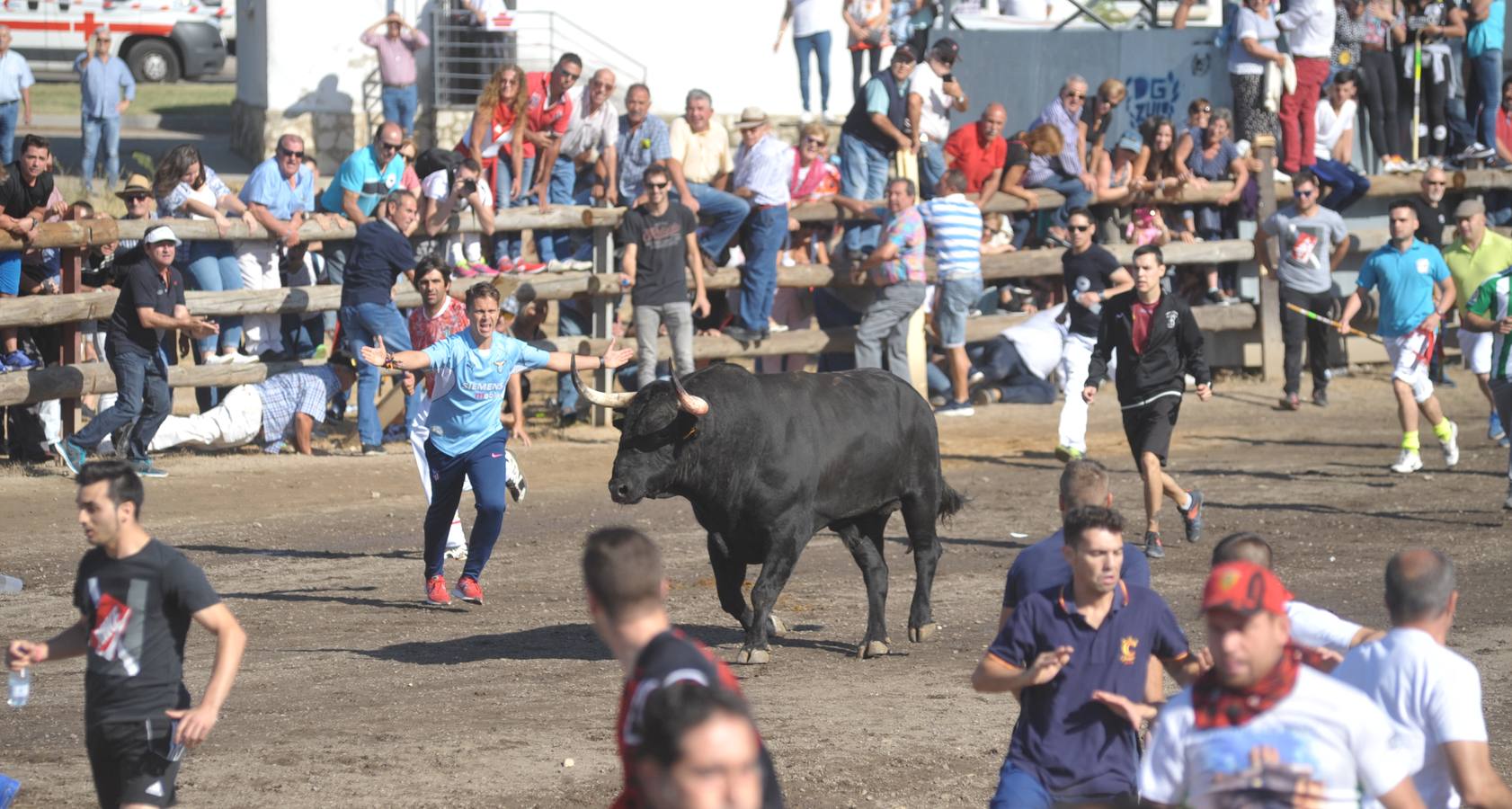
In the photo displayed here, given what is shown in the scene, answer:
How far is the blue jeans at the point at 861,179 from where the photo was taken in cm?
1714

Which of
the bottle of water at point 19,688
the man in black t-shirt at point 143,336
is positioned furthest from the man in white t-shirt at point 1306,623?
the man in black t-shirt at point 143,336

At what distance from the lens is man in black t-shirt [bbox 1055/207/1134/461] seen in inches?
580

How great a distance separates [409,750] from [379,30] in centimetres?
1493

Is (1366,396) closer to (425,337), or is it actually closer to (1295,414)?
(1295,414)

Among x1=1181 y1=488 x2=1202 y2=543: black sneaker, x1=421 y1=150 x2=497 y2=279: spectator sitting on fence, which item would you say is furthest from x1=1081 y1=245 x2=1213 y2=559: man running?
x1=421 y1=150 x2=497 y2=279: spectator sitting on fence

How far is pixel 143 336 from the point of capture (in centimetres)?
1346

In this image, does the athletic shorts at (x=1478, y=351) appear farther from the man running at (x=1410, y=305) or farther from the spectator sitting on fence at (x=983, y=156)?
the spectator sitting on fence at (x=983, y=156)

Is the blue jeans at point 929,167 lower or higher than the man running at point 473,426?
higher

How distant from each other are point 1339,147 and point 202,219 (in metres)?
12.0

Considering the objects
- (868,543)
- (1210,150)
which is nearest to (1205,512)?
(868,543)

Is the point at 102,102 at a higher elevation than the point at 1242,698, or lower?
higher

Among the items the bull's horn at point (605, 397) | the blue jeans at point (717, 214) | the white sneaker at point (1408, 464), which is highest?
the blue jeans at point (717, 214)

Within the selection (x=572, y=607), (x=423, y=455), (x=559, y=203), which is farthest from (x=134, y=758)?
(x=559, y=203)

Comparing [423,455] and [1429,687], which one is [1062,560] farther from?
[423,455]
